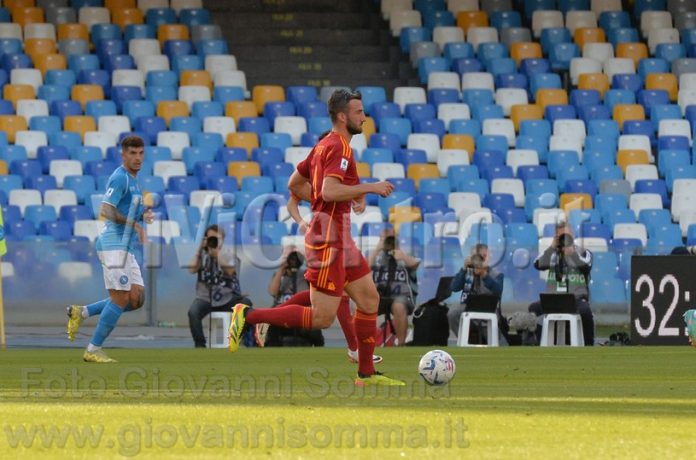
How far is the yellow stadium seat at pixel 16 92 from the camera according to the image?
2488 cm

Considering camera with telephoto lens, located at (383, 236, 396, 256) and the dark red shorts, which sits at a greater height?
camera with telephoto lens, located at (383, 236, 396, 256)

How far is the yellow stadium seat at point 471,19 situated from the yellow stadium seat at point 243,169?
21.5 ft

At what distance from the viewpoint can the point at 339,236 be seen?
32.2 feet

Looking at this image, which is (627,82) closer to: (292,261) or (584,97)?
(584,97)

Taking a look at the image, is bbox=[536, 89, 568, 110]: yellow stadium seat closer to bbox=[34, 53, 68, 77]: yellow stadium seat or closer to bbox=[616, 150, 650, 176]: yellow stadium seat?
bbox=[616, 150, 650, 176]: yellow stadium seat

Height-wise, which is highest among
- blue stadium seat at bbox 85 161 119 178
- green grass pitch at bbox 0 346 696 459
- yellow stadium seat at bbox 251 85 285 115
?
yellow stadium seat at bbox 251 85 285 115

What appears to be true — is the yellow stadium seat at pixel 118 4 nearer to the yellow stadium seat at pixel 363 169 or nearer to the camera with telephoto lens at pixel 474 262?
the yellow stadium seat at pixel 363 169

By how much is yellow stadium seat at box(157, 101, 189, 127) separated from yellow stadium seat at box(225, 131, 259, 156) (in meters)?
1.08

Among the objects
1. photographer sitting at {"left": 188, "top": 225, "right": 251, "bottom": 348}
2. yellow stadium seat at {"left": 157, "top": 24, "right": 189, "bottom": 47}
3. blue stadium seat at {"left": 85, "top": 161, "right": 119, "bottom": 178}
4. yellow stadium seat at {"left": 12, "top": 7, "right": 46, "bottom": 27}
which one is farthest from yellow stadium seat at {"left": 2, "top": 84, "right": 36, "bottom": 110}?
photographer sitting at {"left": 188, "top": 225, "right": 251, "bottom": 348}

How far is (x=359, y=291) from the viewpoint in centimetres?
1011

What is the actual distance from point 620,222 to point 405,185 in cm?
348

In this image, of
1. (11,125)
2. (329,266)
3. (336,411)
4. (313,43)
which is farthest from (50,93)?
(336,411)

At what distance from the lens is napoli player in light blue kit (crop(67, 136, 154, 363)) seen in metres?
13.2

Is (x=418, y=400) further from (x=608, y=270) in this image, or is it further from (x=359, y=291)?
(x=608, y=270)
